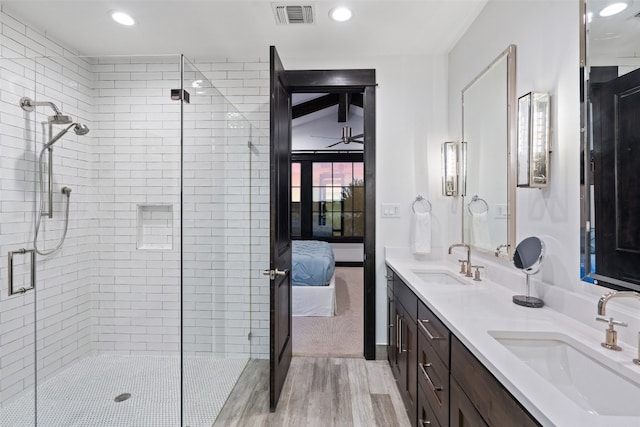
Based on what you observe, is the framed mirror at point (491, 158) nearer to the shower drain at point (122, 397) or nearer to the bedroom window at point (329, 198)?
the shower drain at point (122, 397)

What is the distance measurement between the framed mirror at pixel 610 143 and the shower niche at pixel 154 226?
2.49 m

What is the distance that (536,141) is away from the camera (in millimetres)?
1473

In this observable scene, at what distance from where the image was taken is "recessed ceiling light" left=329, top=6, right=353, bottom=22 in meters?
2.05

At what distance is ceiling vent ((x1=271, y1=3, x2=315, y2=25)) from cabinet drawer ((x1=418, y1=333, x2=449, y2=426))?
7.01 feet

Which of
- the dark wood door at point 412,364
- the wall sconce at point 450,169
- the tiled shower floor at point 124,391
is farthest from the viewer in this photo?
Answer: the wall sconce at point 450,169

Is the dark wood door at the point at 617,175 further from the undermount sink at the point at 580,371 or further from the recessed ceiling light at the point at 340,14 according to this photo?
the recessed ceiling light at the point at 340,14

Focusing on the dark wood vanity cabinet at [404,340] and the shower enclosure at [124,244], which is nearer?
the dark wood vanity cabinet at [404,340]

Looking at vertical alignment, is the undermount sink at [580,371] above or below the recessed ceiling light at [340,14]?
below

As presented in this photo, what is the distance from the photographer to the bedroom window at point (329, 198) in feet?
22.0

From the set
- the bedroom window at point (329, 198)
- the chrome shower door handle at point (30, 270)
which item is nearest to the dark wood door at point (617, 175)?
the chrome shower door handle at point (30, 270)

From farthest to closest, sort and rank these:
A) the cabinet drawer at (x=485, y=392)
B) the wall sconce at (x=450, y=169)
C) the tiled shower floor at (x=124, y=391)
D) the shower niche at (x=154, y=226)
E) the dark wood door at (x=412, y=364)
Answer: the wall sconce at (x=450, y=169)
the shower niche at (x=154, y=226)
the tiled shower floor at (x=124, y=391)
the dark wood door at (x=412, y=364)
the cabinet drawer at (x=485, y=392)

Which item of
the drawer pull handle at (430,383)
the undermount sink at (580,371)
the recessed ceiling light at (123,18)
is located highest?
the recessed ceiling light at (123,18)

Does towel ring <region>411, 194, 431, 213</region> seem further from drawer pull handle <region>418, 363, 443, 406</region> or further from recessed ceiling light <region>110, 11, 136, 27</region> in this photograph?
recessed ceiling light <region>110, 11, 136, 27</region>

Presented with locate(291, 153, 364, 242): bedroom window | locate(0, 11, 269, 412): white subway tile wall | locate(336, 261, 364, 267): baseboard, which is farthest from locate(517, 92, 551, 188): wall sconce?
locate(336, 261, 364, 267): baseboard
